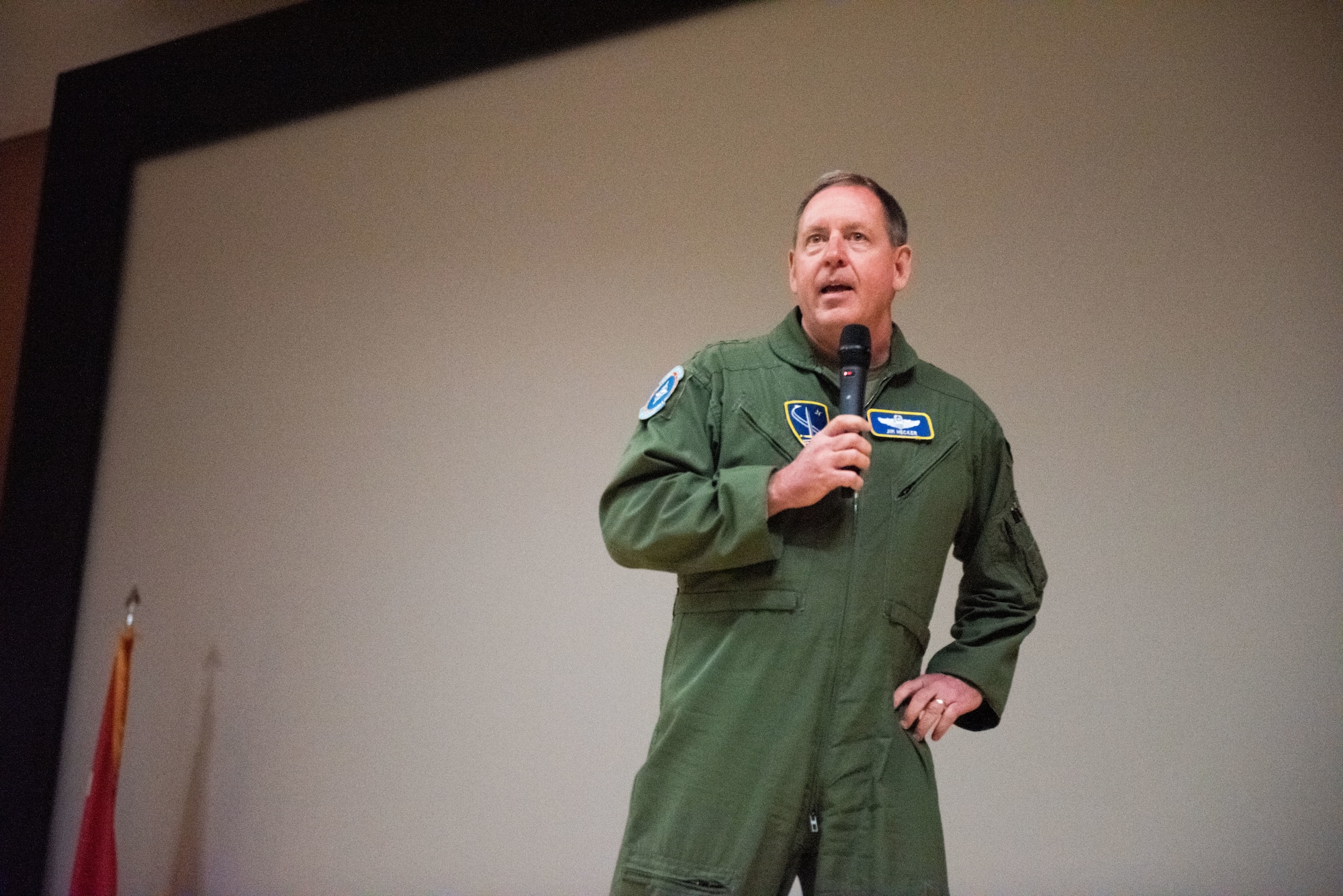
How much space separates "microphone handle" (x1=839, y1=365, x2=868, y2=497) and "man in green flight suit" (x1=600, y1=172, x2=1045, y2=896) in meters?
0.05

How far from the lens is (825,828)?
4.81ft

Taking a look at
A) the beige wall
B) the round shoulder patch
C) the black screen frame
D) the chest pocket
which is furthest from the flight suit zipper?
the black screen frame

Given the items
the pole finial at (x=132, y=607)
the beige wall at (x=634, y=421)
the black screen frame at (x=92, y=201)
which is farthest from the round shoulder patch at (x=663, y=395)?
the pole finial at (x=132, y=607)

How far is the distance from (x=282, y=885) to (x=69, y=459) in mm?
1690

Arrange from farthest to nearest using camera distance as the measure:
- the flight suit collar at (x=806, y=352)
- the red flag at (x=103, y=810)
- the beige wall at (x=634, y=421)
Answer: the red flag at (x=103, y=810) < the beige wall at (x=634, y=421) < the flight suit collar at (x=806, y=352)

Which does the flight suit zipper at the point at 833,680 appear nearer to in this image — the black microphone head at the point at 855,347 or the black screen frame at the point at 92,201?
the black microphone head at the point at 855,347

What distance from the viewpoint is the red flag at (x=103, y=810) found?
11.7 feet

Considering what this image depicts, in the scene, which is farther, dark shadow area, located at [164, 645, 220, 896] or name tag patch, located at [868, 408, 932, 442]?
dark shadow area, located at [164, 645, 220, 896]

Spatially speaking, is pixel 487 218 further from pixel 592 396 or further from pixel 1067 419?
pixel 1067 419

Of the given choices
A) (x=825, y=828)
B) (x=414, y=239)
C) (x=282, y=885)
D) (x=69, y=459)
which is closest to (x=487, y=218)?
(x=414, y=239)

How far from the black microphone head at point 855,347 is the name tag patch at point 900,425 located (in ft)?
0.27

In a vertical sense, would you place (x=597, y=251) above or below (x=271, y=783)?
above

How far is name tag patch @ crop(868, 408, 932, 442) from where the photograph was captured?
1640mm

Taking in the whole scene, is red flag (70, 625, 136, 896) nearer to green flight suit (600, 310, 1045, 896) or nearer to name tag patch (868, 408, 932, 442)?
green flight suit (600, 310, 1045, 896)
